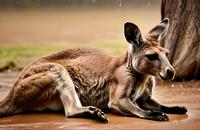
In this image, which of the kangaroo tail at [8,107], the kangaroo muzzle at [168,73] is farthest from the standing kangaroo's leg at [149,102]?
the kangaroo tail at [8,107]

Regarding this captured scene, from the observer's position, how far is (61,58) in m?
9.65

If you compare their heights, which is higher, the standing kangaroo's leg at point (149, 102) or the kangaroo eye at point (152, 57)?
the kangaroo eye at point (152, 57)

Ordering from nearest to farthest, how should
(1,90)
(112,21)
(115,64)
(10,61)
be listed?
(115,64) < (1,90) < (10,61) < (112,21)

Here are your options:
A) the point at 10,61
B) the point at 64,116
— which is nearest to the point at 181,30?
the point at 64,116

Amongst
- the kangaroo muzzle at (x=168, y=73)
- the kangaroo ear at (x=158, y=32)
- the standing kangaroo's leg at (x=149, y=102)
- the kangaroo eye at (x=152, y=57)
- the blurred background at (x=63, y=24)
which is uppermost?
the kangaroo ear at (x=158, y=32)

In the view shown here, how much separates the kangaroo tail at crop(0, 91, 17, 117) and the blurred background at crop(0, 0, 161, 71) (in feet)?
16.8

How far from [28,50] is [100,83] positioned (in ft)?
25.0

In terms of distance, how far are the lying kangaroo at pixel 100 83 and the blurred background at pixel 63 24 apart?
16.6 feet

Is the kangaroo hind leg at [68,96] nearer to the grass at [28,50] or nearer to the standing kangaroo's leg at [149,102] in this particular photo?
the standing kangaroo's leg at [149,102]

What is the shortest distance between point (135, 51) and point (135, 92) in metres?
0.55

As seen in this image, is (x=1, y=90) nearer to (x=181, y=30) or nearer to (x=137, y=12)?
(x=181, y=30)

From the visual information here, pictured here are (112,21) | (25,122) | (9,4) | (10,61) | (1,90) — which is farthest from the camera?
(9,4)

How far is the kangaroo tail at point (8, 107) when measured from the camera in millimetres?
8992

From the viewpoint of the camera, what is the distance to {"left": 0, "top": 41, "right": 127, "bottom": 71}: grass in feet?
48.5
